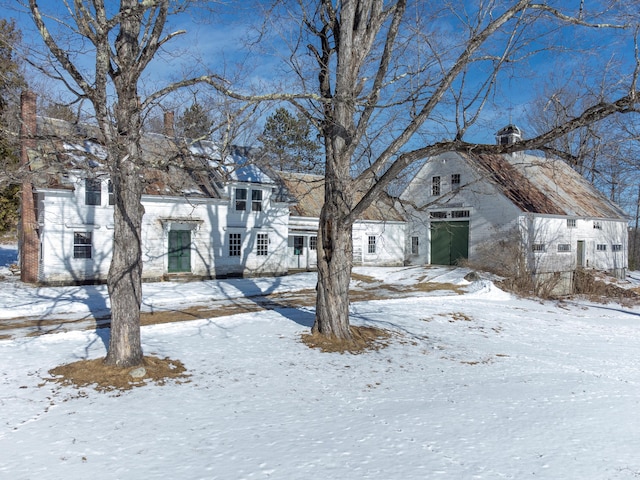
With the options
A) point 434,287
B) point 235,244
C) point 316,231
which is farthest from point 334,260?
point 316,231

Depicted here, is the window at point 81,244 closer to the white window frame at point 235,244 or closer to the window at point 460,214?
the white window frame at point 235,244

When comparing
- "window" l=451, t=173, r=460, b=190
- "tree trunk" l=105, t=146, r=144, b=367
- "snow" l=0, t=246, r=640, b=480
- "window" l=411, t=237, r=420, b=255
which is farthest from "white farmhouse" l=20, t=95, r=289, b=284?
"window" l=451, t=173, r=460, b=190

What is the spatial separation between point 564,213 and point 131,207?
23.9 m

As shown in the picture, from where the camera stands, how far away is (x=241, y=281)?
2112 centimetres

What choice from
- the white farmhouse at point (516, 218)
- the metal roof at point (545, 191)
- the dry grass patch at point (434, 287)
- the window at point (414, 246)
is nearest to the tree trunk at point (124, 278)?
the dry grass patch at point (434, 287)

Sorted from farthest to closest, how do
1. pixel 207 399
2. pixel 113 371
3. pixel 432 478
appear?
pixel 113 371, pixel 207 399, pixel 432 478

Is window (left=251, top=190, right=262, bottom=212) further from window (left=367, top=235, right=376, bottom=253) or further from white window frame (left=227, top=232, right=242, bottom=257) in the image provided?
window (left=367, top=235, right=376, bottom=253)

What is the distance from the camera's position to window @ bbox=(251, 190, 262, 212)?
23.5m

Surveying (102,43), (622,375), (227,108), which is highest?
(102,43)

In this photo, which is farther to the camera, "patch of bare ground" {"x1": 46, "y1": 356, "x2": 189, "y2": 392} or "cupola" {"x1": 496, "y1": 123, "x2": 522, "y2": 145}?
"cupola" {"x1": 496, "y1": 123, "x2": 522, "y2": 145}

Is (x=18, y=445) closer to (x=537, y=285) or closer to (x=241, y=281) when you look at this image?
(x=241, y=281)

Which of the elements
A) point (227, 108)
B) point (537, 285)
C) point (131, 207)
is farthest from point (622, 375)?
point (537, 285)

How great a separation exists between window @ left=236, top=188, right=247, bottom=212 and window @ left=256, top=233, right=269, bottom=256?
1591 mm

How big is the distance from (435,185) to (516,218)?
5.63 m
